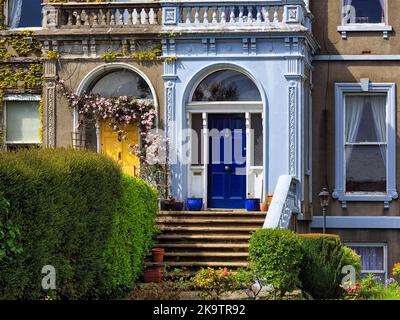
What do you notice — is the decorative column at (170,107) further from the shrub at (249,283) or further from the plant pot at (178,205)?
the shrub at (249,283)

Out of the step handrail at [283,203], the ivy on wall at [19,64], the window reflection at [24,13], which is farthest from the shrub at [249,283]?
the window reflection at [24,13]

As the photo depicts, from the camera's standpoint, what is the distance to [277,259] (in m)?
17.8

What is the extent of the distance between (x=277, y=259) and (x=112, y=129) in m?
8.23

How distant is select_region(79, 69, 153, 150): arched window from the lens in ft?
80.7

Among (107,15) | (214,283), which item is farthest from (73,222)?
(107,15)

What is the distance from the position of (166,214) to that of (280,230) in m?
5.19

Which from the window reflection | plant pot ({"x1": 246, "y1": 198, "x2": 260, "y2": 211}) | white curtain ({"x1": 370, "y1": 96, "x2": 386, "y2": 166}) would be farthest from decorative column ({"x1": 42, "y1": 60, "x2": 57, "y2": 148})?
white curtain ({"x1": 370, "y1": 96, "x2": 386, "y2": 166})

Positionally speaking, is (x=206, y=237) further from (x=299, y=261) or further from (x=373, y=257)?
(x=373, y=257)

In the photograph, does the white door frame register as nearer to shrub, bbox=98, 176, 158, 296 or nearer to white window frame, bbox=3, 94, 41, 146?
shrub, bbox=98, 176, 158, 296

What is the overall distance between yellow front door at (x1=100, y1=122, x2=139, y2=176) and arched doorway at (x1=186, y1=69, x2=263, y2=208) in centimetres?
148
